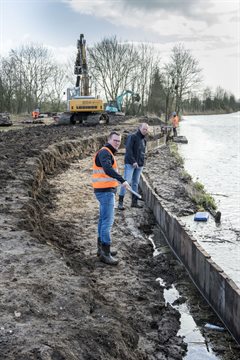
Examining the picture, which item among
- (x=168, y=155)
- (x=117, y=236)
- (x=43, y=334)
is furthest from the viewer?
(x=168, y=155)

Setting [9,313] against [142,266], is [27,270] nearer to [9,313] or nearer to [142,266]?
[9,313]

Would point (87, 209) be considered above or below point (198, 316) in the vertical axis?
above

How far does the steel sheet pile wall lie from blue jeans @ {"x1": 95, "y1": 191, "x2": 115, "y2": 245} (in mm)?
1477

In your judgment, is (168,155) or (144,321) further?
(168,155)

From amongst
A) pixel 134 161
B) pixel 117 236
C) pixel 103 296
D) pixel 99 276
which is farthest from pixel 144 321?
pixel 134 161

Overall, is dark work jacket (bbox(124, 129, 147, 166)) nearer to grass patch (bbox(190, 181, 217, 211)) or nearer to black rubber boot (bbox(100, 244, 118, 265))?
grass patch (bbox(190, 181, 217, 211))

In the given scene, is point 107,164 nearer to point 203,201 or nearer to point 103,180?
point 103,180

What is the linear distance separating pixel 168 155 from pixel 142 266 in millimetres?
15776

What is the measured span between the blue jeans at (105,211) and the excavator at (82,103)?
69.1 feet

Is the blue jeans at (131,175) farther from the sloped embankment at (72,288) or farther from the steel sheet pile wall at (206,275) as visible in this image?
the steel sheet pile wall at (206,275)

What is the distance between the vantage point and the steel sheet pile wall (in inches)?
215

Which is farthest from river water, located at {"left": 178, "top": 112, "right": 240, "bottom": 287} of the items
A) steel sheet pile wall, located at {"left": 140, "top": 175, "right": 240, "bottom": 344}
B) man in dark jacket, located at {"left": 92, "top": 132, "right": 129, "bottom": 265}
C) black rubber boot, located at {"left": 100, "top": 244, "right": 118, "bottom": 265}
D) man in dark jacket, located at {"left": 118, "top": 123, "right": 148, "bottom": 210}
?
man in dark jacket, located at {"left": 92, "top": 132, "right": 129, "bottom": 265}

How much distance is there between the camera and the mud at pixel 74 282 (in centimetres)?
418

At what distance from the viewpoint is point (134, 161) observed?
32.9 ft
